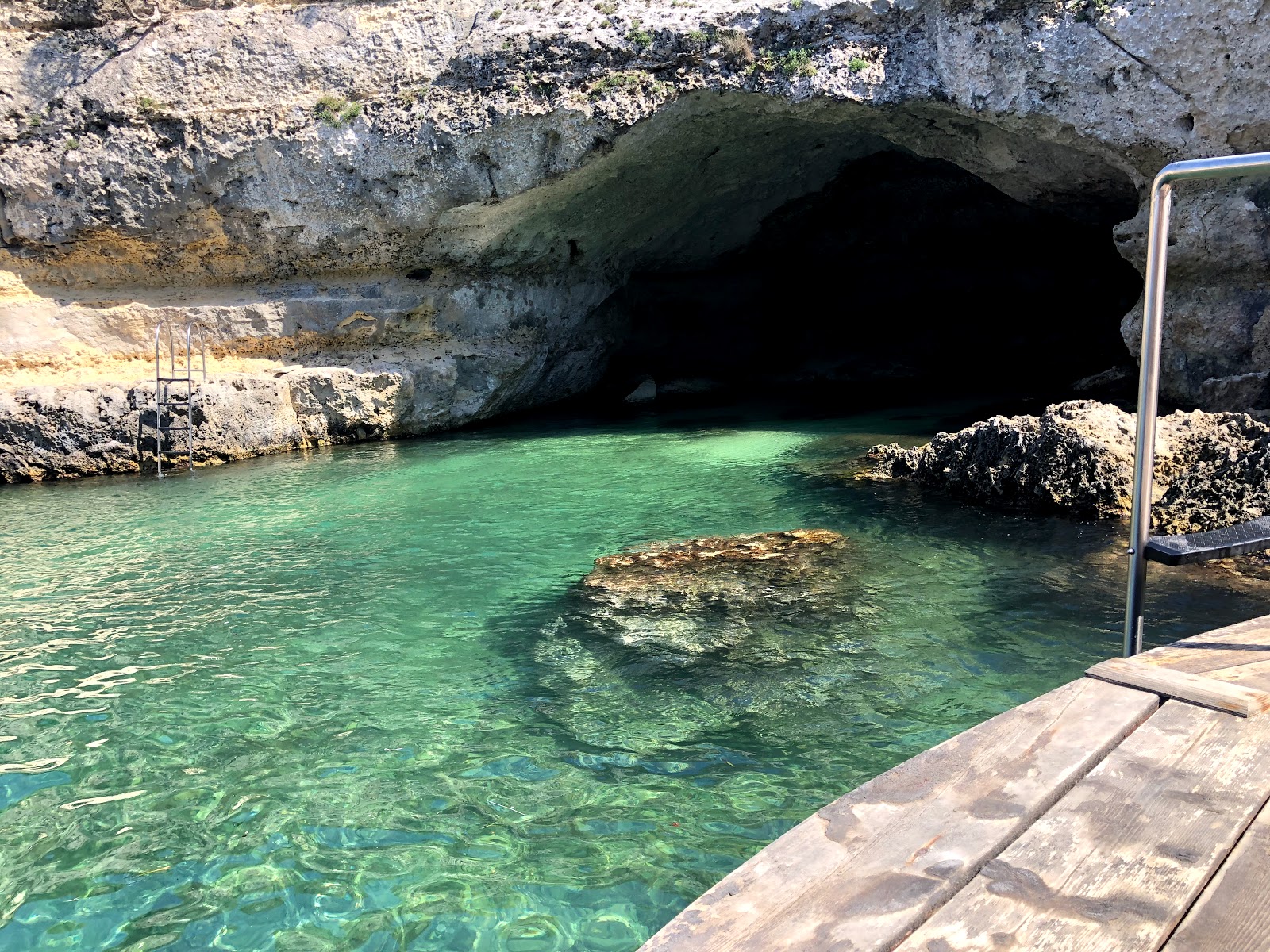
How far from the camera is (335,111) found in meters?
13.7

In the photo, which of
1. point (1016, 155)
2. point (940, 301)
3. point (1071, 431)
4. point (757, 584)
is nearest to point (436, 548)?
point (757, 584)

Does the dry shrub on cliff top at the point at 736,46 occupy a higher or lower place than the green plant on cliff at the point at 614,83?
higher

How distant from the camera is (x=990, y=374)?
19797mm

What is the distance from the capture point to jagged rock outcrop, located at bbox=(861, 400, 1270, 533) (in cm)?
725

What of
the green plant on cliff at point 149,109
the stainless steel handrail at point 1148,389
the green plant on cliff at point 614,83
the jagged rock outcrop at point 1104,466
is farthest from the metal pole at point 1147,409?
the green plant on cliff at point 149,109

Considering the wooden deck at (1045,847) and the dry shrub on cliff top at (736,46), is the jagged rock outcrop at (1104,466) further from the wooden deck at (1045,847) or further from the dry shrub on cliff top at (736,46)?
the dry shrub on cliff top at (736,46)

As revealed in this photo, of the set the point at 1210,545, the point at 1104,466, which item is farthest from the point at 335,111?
the point at 1210,545

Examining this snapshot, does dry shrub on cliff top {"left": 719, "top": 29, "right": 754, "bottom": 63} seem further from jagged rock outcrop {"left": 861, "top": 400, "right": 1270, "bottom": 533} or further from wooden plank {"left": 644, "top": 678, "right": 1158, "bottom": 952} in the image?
wooden plank {"left": 644, "top": 678, "right": 1158, "bottom": 952}

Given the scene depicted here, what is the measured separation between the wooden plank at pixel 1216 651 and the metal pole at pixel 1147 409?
109mm

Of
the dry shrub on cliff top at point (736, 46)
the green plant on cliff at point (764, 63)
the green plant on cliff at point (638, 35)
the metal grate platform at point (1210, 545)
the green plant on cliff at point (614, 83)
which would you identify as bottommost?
the metal grate platform at point (1210, 545)

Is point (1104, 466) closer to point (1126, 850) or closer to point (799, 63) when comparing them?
point (1126, 850)

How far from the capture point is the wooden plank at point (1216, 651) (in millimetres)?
2600

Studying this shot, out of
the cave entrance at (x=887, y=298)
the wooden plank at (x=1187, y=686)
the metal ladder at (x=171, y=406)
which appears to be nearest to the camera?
the wooden plank at (x=1187, y=686)

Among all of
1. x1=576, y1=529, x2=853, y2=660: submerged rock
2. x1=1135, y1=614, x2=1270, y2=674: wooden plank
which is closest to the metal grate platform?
x1=1135, y1=614, x2=1270, y2=674: wooden plank
